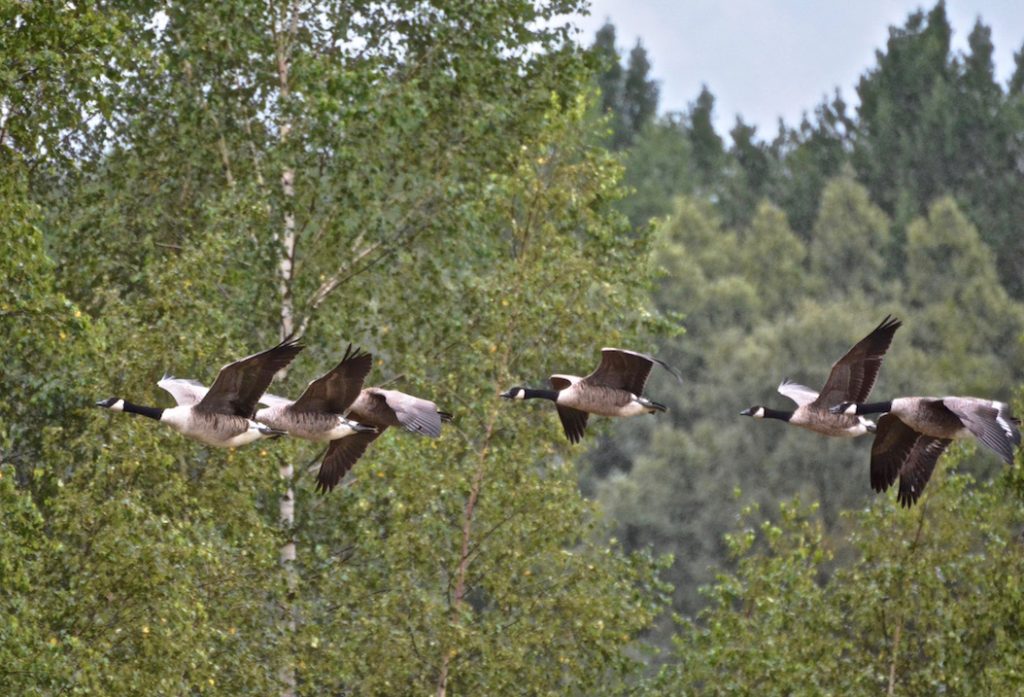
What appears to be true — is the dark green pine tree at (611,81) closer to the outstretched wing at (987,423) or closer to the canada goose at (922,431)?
the canada goose at (922,431)

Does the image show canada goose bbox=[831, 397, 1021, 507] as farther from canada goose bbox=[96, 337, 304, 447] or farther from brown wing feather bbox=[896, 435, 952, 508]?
canada goose bbox=[96, 337, 304, 447]

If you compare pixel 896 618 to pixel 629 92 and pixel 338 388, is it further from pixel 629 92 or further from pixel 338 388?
pixel 629 92

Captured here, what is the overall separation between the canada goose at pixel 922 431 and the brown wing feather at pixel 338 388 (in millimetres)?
3320

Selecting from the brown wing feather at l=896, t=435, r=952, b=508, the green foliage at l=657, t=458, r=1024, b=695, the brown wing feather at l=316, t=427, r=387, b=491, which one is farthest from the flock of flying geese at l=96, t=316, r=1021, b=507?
the green foliage at l=657, t=458, r=1024, b=695

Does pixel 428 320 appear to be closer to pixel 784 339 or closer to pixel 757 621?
pixel 757 621

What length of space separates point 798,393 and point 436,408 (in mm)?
2873

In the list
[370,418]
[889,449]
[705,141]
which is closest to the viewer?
[370,418]

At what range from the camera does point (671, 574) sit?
45.0 m

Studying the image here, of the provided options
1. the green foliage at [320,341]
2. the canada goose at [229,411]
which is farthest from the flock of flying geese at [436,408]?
the green foliage at [320,341]

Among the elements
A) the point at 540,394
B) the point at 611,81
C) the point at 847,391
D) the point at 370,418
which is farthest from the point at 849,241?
the point at 370,418

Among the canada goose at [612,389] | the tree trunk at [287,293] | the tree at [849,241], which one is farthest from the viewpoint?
the tree at [849,241]

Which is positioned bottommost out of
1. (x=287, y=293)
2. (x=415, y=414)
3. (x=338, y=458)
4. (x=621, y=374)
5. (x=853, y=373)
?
(x=338, y=458)

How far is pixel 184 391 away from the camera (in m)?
14.5

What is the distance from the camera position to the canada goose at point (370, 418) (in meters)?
13.4
